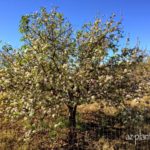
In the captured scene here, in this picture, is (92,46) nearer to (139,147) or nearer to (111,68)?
(111,68)

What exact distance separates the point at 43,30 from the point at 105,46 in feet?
8.24

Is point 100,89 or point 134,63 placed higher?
point 134,63

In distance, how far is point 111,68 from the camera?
442 inches

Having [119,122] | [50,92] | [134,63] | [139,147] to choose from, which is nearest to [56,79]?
[50,92]

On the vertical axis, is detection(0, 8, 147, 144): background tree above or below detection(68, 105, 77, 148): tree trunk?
above

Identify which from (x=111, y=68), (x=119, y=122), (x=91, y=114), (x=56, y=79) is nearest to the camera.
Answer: (x=56, y=79)

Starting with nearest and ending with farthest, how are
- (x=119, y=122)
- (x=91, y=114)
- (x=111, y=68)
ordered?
(x=111, y=68)
(x=119, y=122)
(x=91, y=114)

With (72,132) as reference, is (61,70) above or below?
above

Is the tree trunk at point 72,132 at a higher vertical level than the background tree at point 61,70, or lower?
lower

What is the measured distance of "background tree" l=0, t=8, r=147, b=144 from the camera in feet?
33.1

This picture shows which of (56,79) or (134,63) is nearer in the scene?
(56,79)

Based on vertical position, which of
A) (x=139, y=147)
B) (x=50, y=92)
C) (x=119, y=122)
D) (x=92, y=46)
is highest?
(x=92, y=46)

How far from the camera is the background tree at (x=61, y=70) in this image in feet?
33.1

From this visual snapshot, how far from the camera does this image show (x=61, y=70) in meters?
10.7
